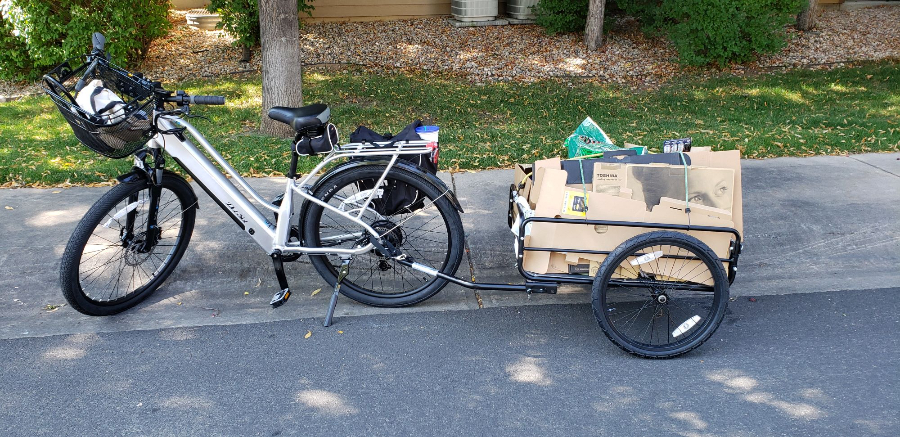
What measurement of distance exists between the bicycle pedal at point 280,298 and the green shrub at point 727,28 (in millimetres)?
8775

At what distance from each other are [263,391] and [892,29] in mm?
14243

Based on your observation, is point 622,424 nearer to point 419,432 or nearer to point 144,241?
point 419,432

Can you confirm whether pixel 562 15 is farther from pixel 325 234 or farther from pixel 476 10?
pixel 325 234

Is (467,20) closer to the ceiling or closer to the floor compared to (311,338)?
closer to the ceiling

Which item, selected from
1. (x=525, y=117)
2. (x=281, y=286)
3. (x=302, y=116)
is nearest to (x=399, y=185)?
(x=302, y=116)

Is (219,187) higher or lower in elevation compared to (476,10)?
lower

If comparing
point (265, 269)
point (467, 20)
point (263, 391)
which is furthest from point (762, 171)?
point (467, 20)

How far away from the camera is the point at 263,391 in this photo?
11.5 feet

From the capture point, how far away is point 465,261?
492cm

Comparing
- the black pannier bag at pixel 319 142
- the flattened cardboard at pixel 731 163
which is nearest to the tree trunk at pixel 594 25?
the flattened cardboard at pixel 731 163

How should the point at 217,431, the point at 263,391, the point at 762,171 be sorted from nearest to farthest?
the point at 217,431, the point at 263,391, the point at 762,171

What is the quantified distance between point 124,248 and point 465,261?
2.15m

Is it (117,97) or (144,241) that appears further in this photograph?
(144,241)

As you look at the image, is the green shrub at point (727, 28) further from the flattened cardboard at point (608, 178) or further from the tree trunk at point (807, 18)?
the flattened cardboard at point (608, 178)
